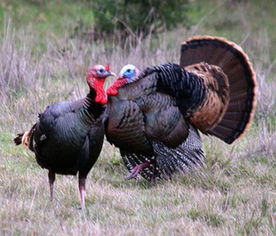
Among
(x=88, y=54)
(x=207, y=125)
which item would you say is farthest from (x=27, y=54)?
(x=207, y=125)

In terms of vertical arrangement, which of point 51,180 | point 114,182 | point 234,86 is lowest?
point 114,182

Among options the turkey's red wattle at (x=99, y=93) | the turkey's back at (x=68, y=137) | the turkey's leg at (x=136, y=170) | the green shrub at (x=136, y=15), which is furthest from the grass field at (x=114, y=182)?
the green shrub at (x=136, y=15)

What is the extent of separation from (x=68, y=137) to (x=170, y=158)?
1.76 m

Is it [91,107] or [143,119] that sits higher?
[91,107]

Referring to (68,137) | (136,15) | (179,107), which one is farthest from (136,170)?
(136,15)

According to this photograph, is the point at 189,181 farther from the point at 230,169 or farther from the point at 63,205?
the point at 63,205

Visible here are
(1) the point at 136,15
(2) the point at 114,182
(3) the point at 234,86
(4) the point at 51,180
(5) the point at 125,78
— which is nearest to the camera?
(4) the point at 51,180

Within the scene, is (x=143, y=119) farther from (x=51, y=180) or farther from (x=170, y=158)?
(x=51, y=180)

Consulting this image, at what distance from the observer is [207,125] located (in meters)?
6.92

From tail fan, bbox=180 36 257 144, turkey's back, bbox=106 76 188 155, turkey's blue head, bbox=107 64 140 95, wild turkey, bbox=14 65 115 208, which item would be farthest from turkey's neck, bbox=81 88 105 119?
tail fan, bbox=180 36 257 144

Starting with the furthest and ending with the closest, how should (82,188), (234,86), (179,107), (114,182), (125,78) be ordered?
(234,86), (179,107), (125,78), (114,182), (82,188)

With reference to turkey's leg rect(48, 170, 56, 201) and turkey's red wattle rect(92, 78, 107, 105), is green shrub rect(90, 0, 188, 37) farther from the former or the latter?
turkey's red wattle rect(92, 78, 107, 105)

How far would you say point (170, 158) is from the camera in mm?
6754

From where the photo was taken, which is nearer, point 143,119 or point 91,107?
point 91,107
